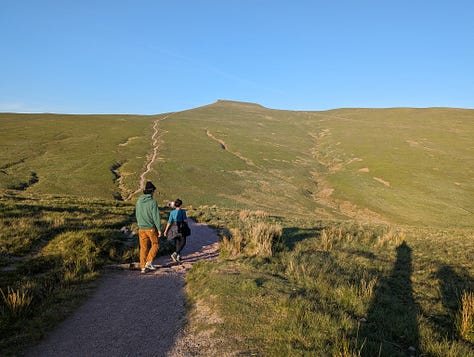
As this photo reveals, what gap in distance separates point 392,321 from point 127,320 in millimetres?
6262

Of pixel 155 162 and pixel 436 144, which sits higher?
pixel 436 144

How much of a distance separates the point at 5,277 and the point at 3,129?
286 ft

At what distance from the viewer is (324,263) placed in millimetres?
11461

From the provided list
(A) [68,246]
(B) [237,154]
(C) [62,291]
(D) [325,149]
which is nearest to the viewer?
(C) [62,291]

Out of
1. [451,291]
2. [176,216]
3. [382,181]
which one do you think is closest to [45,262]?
[176,216]

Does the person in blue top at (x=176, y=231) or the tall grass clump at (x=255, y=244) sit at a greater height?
the person in blue top at (x=176, y=231)

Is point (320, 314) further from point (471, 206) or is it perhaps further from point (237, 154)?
point (237, 154)

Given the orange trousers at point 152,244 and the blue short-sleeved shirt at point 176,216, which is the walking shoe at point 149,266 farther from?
the blue short-sleeved shirt at point 176,216

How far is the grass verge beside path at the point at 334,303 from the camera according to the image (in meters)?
5.83

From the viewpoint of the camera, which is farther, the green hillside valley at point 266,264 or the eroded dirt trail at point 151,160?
the eroded dirt trail at point 151,160

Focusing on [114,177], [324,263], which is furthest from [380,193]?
[324,263]

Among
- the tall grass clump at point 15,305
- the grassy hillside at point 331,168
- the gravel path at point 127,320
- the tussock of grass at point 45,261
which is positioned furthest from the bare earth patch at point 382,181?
the tall grass clump at point 15,305

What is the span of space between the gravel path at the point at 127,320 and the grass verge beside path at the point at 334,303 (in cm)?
63

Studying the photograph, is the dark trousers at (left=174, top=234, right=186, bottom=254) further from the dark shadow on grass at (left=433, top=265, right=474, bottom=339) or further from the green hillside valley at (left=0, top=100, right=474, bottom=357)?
the dark shadow on grass at (left=433, top=265, right=474, bottom=339)
